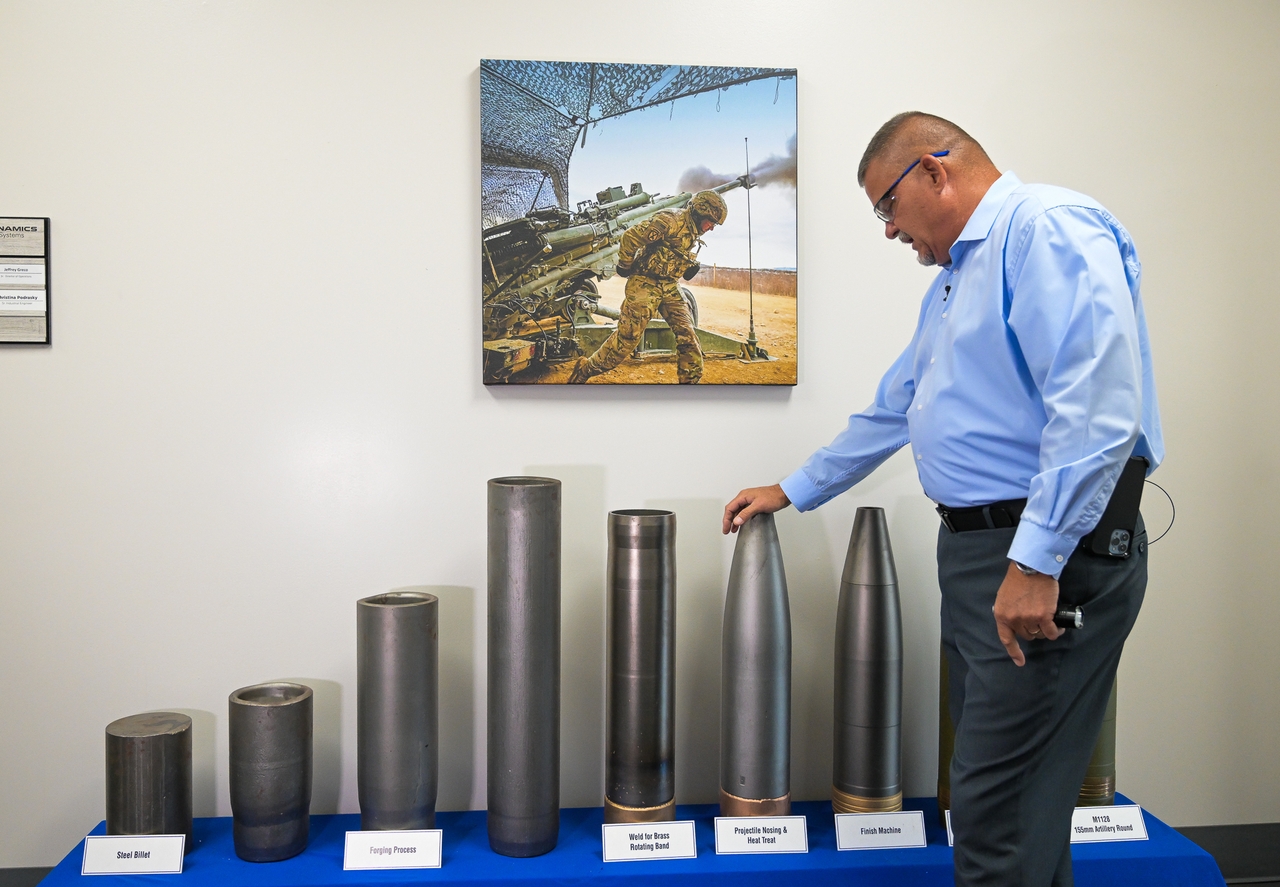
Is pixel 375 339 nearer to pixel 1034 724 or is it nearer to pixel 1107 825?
pixel 1034 724

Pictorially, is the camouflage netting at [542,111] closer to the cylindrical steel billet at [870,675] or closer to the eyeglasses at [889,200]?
the eyeglasses at [889,200]

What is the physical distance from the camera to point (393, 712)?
1.33m

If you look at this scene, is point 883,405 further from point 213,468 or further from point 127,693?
point 127,693

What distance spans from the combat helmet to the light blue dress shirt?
0.47 meters

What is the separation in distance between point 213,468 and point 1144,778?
1.91 meters

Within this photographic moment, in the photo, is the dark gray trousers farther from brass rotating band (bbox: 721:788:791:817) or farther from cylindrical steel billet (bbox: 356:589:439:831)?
cylindrical steel billet (bbox: 356:589:439:831)

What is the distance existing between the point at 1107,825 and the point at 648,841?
0.78 meters

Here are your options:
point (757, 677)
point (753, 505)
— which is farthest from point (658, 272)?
point (757, 677)

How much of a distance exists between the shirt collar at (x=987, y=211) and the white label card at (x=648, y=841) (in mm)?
979

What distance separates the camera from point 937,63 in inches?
63.0

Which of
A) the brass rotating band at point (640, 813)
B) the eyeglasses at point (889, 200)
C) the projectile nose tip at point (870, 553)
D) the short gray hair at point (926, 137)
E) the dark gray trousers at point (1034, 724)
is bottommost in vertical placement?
the brass rotating band at point (640, 813)

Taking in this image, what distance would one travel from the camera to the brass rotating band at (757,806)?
1.39m

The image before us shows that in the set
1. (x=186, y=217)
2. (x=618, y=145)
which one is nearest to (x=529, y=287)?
(x=618, y=145)

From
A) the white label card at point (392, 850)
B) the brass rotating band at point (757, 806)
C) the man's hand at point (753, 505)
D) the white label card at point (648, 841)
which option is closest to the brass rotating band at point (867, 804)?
the brass rotating band at point (757, 806)
